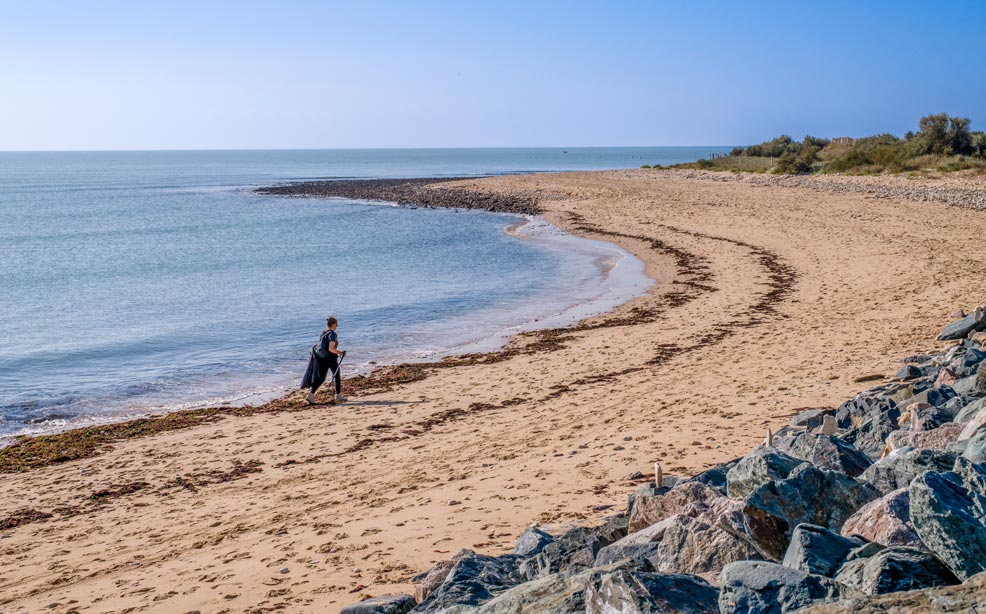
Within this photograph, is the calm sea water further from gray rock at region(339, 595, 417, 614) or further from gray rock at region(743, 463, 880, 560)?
gray rock at region(743, 463, 880, 560)

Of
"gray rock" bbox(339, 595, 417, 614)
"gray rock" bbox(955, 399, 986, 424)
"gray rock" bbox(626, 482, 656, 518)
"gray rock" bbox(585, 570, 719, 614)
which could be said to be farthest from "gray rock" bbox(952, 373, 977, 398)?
"gray rock" bbox(339, 595, 417, 614)

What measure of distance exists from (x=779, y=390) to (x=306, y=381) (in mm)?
7600

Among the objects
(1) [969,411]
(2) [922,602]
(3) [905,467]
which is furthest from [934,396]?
(2) [922,602]

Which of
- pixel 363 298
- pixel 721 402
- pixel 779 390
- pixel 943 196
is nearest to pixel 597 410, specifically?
pixel 721 402

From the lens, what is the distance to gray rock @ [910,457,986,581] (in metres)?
3.85

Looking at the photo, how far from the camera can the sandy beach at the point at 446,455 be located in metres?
7.14

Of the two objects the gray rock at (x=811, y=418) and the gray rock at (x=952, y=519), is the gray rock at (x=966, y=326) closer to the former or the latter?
the gray rock at (x=811, y=418)

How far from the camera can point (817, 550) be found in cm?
421

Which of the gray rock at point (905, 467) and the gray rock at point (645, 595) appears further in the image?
the gray rock at point (905, 467)

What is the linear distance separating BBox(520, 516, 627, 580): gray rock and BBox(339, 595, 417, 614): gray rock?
0.77 metres

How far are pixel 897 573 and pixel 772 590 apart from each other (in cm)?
58

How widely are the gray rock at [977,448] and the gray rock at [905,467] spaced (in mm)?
138

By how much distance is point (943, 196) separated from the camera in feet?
127

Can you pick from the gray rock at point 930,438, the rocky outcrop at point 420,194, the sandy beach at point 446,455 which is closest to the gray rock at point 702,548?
the sandy beach at point 446,455
